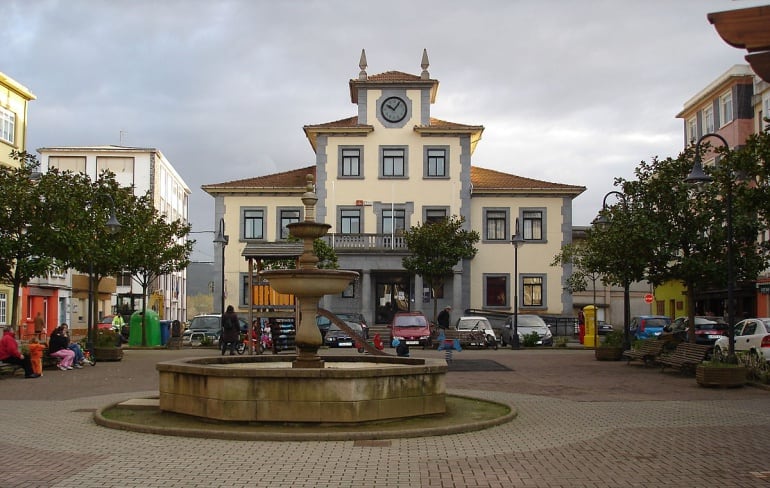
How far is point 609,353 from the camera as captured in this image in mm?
29078

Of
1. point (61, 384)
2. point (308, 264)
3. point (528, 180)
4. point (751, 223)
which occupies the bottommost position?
point (61, 384)

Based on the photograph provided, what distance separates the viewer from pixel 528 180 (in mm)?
53031

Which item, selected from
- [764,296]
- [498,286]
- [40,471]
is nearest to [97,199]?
[40,471]

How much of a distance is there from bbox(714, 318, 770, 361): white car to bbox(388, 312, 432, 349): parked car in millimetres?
14480

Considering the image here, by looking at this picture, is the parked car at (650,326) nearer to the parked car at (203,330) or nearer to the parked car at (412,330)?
the parked car at (412,330)

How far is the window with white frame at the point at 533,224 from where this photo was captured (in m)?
51.7

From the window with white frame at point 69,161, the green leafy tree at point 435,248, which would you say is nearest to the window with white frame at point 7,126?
the green leafy tree at point 435,248

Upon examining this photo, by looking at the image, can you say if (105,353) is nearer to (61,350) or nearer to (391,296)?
(61,350)

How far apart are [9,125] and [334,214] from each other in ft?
57.8

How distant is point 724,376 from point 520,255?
32.6m

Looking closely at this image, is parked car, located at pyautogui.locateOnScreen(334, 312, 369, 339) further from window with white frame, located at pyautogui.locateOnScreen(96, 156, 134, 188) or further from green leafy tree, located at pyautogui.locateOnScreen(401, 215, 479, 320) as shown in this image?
window with white frame, located at pyautogui.locateOnScreen(96, 156, 134, 188)

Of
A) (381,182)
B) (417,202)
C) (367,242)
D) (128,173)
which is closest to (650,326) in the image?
(417,202)

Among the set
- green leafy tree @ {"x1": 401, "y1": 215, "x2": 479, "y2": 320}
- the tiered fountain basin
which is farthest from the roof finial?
the tiered fountain basin

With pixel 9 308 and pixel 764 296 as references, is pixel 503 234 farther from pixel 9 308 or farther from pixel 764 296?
pixel 9 308
